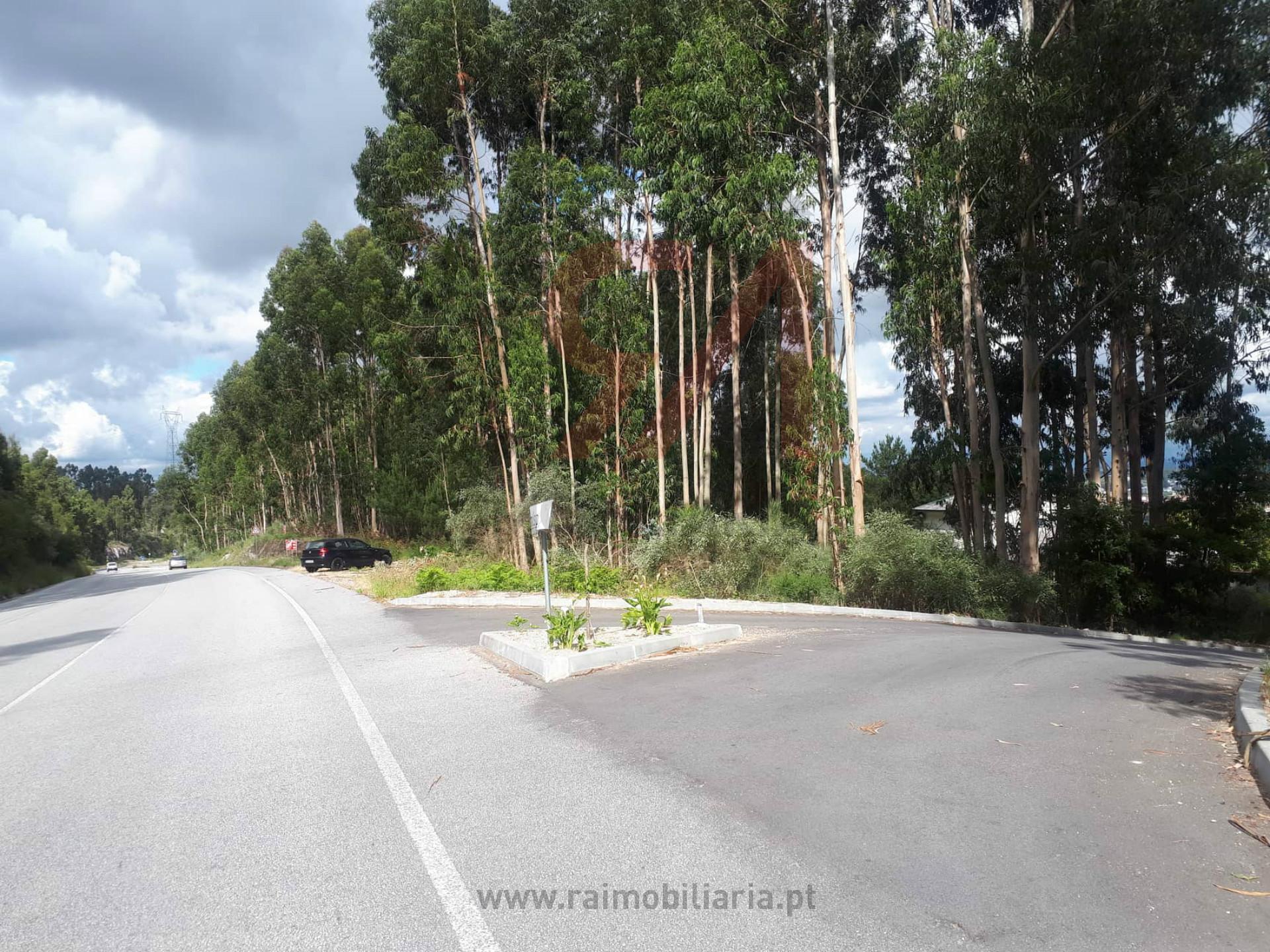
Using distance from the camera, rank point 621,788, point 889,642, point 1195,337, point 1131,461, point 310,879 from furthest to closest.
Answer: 1. point 1131,461
2. point 1195,337
3. point 889,642
4. point 621,788
5. point 310,879

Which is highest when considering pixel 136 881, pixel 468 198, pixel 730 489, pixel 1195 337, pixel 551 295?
pixel 468 198

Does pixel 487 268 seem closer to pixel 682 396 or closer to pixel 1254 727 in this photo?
pixel 682 396

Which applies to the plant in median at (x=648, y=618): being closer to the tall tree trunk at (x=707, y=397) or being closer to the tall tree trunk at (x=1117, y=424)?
the tall tree trunk at (x=707, y=397)

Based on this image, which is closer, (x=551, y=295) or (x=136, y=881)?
(x=136, y=881)

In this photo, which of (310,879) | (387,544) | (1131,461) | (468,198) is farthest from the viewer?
(387,544)

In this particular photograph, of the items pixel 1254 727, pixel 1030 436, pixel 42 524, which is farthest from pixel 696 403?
pixel 42 524

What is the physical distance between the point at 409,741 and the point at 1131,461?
27.5 metres

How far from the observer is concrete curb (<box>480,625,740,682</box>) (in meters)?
9.63

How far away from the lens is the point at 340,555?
3988 centimetres

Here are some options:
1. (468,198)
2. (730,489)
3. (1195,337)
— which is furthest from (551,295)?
(1195,337)

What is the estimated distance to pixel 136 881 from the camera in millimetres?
4508

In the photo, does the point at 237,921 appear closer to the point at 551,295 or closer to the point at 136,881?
the point at 136,881

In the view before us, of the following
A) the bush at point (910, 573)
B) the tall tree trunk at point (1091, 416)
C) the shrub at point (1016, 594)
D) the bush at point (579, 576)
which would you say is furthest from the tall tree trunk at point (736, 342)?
the tall tree trunk at point (1091, 416)

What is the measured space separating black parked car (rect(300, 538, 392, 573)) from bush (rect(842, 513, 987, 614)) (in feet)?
85.7
